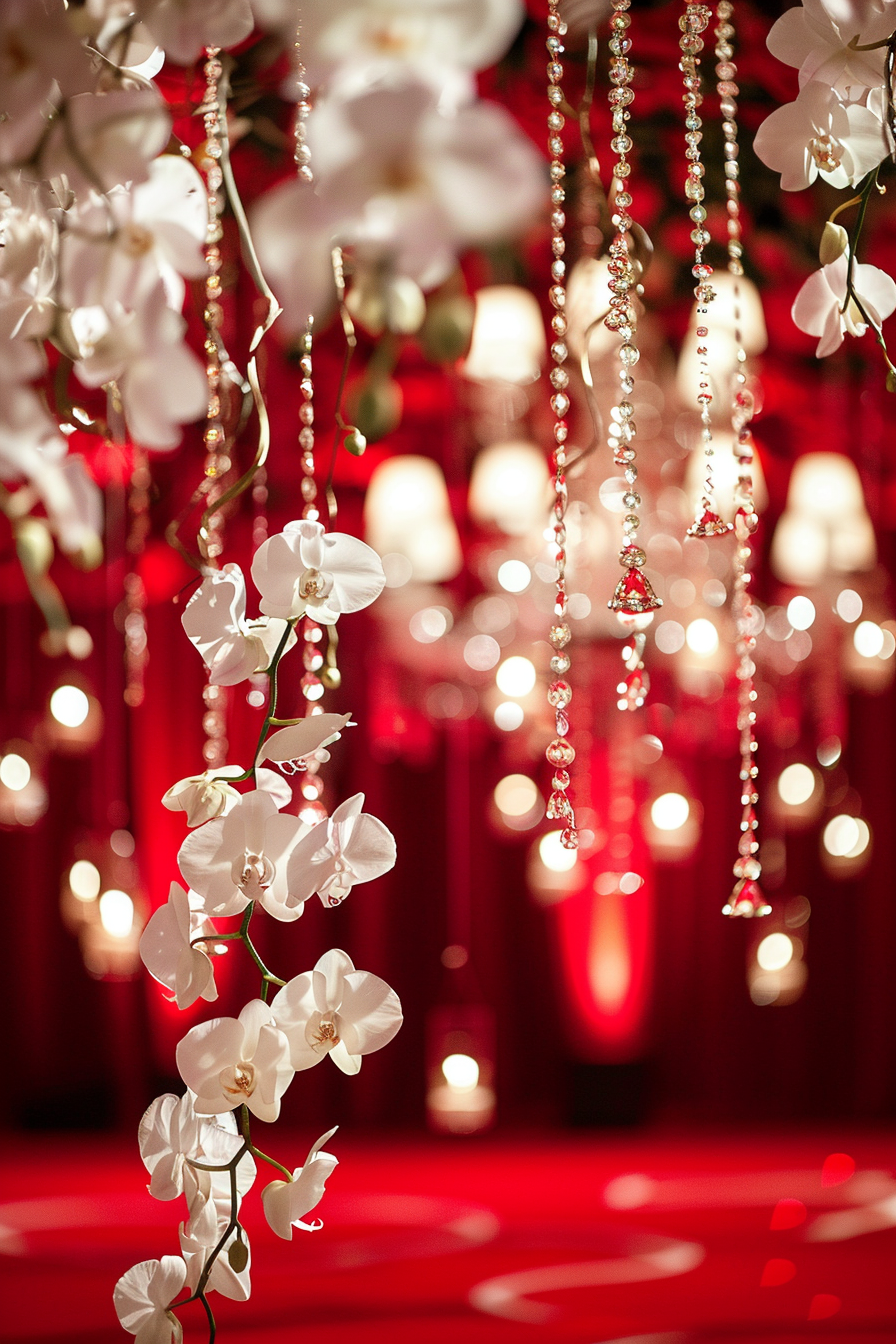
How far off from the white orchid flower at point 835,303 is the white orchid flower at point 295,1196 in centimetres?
52

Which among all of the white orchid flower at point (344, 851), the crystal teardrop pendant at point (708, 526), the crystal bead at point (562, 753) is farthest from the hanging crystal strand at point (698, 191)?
the white orchid flower at point (344, 851)

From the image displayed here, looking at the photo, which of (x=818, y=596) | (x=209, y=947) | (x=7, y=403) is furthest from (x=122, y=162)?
(x=818, y=596)

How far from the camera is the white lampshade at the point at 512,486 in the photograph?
9.25 ft

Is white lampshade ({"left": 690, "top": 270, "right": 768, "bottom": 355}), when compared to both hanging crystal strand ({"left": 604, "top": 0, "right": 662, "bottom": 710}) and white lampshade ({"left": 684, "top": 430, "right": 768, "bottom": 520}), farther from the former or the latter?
hanging crystal strand ({"left": 604, "top": 0, "right": 662, "bottom": 710})

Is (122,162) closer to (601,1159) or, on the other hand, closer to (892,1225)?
(892,1225)

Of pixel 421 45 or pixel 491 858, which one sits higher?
pixel 421 45

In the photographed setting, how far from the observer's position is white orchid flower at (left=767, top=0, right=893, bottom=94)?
61 cm

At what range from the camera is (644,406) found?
117 inches

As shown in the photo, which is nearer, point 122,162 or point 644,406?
point 122,162

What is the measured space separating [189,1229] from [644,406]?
8.63 ft

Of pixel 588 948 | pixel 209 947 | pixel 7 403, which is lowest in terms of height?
pixel 588 948

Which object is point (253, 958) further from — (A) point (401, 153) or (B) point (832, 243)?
(B) point (832, 243)

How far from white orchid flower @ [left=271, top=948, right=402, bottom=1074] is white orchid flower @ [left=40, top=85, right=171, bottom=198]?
14.9 inches

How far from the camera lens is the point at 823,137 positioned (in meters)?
0.63
